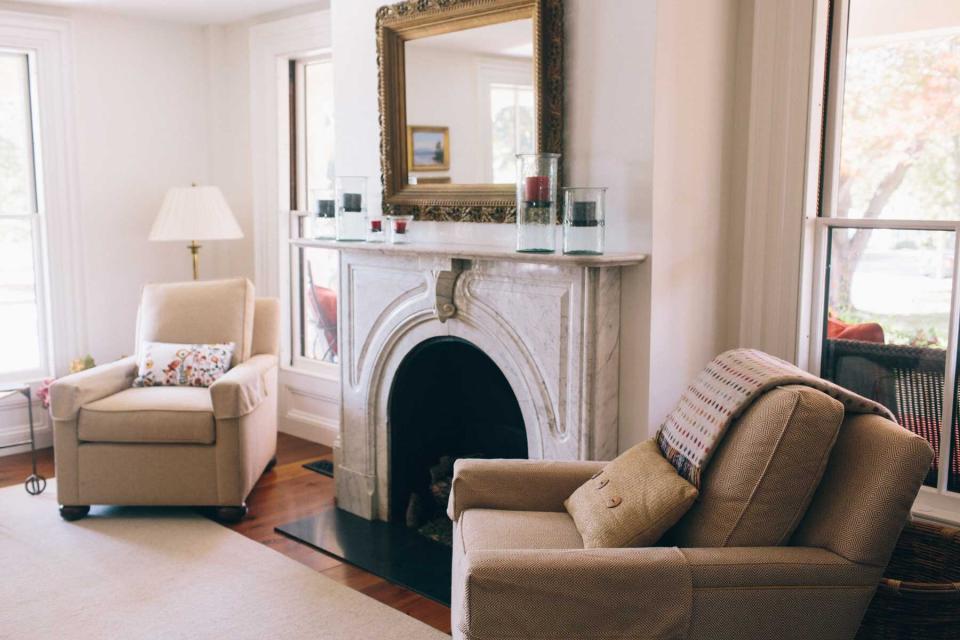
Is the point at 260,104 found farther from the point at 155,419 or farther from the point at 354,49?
the point at 155,419

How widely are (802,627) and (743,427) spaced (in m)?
0.44

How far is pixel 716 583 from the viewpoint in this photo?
76.0 inches

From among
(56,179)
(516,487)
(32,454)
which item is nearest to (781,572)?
(516,487)

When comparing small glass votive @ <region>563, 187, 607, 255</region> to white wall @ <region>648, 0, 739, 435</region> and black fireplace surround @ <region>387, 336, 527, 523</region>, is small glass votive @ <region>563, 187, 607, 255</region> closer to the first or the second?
white wall @ <region>648, 0, 739, 435</region>

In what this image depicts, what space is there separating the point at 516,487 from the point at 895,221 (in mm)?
1458

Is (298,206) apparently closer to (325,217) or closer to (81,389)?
(325,217)

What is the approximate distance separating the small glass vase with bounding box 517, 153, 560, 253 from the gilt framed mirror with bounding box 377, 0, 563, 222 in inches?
4.4

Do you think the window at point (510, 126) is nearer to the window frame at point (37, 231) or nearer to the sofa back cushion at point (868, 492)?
the sofa back cushion at point (868, 492)

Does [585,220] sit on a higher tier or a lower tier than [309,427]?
higher

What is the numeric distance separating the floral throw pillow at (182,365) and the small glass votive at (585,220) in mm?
1945

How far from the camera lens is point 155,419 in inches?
147

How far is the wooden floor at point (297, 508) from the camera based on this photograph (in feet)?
10.1

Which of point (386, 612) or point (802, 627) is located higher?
point (802, 627)

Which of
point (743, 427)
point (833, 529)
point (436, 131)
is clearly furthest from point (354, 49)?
point (833, 529)
